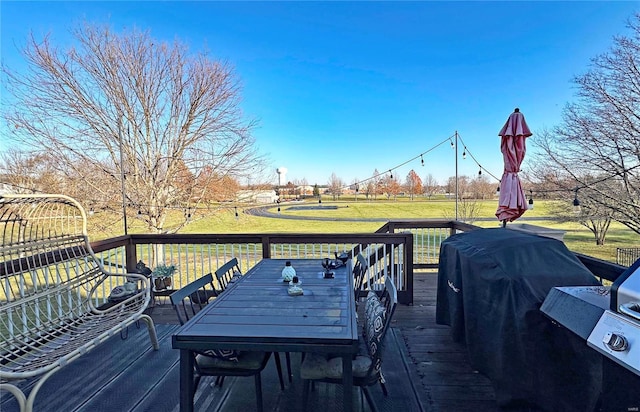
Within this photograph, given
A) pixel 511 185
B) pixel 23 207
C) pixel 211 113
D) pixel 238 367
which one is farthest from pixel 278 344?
pixel 211 113

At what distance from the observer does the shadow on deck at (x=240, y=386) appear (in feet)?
6.51

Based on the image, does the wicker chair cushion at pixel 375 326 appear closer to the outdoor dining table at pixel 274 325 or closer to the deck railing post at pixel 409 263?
the outdoor dining table at pixel 274 325

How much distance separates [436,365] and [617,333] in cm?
171

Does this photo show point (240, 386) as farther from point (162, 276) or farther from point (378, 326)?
point (162, 276)

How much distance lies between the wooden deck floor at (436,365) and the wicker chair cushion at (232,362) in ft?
3.72

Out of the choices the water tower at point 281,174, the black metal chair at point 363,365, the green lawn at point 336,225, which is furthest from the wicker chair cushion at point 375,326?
the water tower at point 281,174

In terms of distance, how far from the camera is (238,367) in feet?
5.84

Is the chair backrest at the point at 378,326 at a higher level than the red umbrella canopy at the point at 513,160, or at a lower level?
lower

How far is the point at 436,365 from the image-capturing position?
2480 millimetres

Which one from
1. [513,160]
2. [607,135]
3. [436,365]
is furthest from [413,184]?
[436,365]

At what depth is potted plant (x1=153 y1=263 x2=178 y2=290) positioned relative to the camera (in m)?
3.81

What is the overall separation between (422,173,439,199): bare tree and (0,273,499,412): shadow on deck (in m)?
21.7

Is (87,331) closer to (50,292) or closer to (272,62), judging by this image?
(50,292)

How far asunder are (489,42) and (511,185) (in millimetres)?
6901
